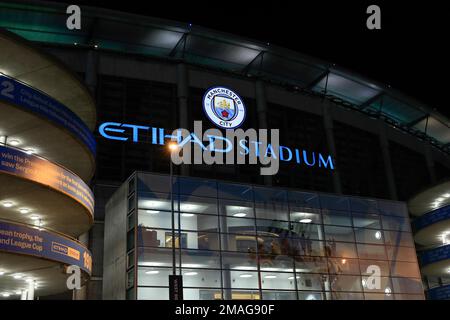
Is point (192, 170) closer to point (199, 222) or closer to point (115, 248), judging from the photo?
point (199, 222)

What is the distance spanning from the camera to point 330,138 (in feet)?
185

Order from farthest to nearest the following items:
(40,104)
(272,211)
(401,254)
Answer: (401,254), (272,211), (40,104)

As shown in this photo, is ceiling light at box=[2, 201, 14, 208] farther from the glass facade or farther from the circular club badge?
the circular club badge

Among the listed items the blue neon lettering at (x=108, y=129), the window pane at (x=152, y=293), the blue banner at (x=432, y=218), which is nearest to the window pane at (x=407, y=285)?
the blue banner at (x=432, y=218)

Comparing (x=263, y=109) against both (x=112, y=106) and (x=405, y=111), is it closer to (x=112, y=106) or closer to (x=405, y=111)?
(x=112, y=106)

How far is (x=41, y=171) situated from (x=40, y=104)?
11.6ft

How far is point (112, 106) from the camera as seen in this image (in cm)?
4797

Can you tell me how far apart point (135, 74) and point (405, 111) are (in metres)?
35.6

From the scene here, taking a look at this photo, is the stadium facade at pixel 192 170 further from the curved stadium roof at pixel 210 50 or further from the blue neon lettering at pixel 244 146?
the blue neon lettering at pixel 244 146

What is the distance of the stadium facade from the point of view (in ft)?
91.3

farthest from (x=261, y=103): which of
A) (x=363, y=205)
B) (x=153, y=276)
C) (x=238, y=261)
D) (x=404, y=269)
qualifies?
(x=153, y=276)

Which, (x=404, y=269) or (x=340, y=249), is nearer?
(x=340, y=249)

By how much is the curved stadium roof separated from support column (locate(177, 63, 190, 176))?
162cm

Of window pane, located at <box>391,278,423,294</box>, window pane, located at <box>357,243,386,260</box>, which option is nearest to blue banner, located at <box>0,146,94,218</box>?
window pane, located at <box>357,243,386,260</box>
